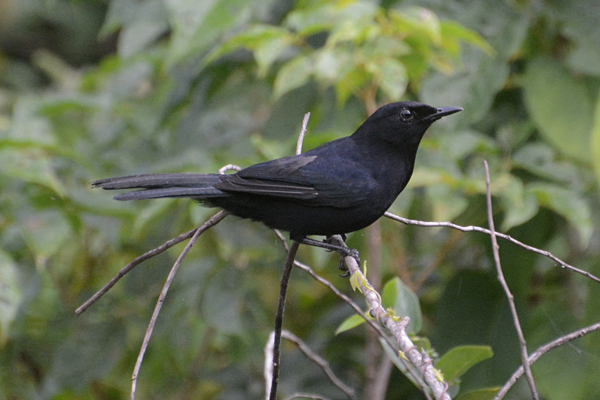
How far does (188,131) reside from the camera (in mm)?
3604

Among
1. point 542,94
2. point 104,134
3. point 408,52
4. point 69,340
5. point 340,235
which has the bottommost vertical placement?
point 69,340

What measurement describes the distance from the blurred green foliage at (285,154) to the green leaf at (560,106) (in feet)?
0.03

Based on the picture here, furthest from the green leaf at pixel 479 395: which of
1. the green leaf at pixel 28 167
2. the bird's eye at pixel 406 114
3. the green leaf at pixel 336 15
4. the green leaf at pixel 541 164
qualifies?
the green leaf at pixel 28 167

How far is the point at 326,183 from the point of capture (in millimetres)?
2314

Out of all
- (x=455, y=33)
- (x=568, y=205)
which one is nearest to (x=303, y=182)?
(x=455, y=33)

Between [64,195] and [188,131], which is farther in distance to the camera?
[188,131]

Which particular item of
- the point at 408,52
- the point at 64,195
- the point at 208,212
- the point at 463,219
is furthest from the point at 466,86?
the point at 64,195

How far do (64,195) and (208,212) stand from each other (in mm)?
712

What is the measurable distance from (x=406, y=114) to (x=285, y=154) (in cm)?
66

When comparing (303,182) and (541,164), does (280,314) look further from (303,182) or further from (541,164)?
(541,164)

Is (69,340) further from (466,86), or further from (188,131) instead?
(466,86)

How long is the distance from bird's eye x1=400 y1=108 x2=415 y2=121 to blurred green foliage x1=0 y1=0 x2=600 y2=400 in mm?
337

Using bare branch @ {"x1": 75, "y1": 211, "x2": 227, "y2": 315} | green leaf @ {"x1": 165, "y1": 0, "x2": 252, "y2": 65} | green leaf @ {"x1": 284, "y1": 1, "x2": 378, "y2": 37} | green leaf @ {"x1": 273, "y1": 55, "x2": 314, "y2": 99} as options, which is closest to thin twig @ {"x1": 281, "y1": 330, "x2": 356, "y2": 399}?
bare branch @ {"x1": 75, "y1": 211, "x2": 227, "y2": 315}

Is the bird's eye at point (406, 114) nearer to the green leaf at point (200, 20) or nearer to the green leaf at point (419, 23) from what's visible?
the green leaf at point (419, 23)
